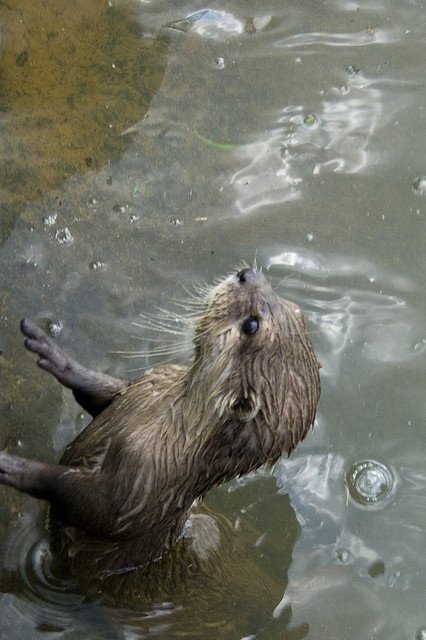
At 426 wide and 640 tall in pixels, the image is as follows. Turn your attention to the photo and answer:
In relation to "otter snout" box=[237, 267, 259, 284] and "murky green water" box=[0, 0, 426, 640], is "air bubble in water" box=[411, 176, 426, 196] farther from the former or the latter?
"otter snout" box=[237, 267, 259, 284]

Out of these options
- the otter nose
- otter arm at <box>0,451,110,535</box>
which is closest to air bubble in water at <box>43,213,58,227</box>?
otter arm at <box>0,451,110,535</box>

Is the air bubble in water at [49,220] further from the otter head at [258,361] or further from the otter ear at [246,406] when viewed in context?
the otter ear at [246,406]

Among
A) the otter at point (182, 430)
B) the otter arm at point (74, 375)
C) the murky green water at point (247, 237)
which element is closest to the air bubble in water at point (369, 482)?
the murky green water at point (247, 237)

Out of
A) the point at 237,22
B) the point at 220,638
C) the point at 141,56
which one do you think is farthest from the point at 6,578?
the point at 237,22

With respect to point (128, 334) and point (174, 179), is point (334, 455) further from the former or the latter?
point (174, 179)

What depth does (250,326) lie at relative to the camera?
2.84 metres

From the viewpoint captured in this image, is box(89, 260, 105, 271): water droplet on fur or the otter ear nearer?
the otter ear

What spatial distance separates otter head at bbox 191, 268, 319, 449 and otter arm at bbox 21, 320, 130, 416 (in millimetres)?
649

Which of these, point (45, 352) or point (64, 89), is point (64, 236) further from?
point (45, 352)

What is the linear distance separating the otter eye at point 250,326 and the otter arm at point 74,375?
79cm

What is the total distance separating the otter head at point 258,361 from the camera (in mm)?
2861

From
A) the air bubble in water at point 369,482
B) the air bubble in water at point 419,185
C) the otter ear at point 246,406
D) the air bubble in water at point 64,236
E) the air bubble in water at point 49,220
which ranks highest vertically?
the otter ear at point 246,406

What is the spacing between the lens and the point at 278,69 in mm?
4797

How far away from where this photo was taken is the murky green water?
388 cm
